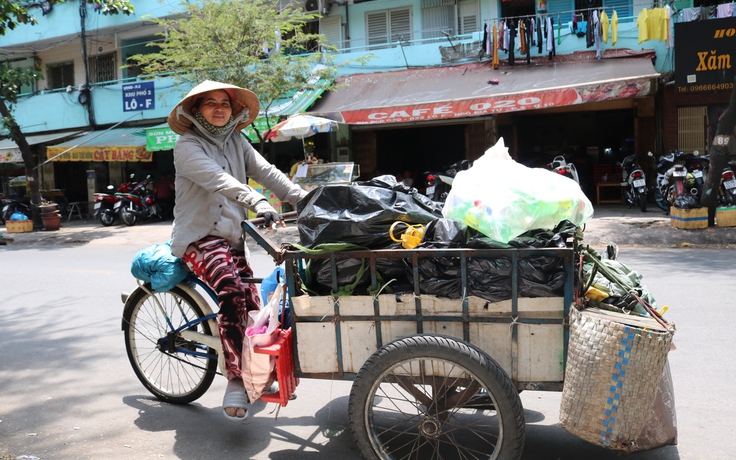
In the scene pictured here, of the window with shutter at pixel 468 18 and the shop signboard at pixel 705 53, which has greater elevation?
the window with shutter at pixel 468 18

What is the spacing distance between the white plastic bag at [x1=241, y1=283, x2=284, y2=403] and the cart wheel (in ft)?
1.60

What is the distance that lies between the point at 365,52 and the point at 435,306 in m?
14.5

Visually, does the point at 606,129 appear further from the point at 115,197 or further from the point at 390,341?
the point at 390,341

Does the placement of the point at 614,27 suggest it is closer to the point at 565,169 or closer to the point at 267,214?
the point at 565,169

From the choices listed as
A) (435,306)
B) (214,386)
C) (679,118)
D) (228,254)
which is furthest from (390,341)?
(679,118)

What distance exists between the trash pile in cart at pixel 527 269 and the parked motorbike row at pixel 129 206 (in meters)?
14.2

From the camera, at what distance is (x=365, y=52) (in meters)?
16.4

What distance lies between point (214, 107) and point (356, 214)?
110 cm

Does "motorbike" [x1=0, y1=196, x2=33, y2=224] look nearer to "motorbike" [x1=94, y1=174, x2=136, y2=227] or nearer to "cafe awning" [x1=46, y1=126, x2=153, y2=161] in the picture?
"cafe awning" [x1=46, y1=126, x2=153, y2=161]

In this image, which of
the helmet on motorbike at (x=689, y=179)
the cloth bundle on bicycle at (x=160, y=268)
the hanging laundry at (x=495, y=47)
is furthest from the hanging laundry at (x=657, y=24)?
the cloth bundle on bicycle at (x=160, y=268)

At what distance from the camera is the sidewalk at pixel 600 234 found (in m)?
9.67

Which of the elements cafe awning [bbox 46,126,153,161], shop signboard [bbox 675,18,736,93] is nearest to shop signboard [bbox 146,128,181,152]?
cafe awning [bbox 46,126,153,161]

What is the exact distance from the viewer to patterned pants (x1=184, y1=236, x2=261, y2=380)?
3283 millimetres

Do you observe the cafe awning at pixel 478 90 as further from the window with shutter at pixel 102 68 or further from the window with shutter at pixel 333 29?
the window with shutter at pixel 102 68
